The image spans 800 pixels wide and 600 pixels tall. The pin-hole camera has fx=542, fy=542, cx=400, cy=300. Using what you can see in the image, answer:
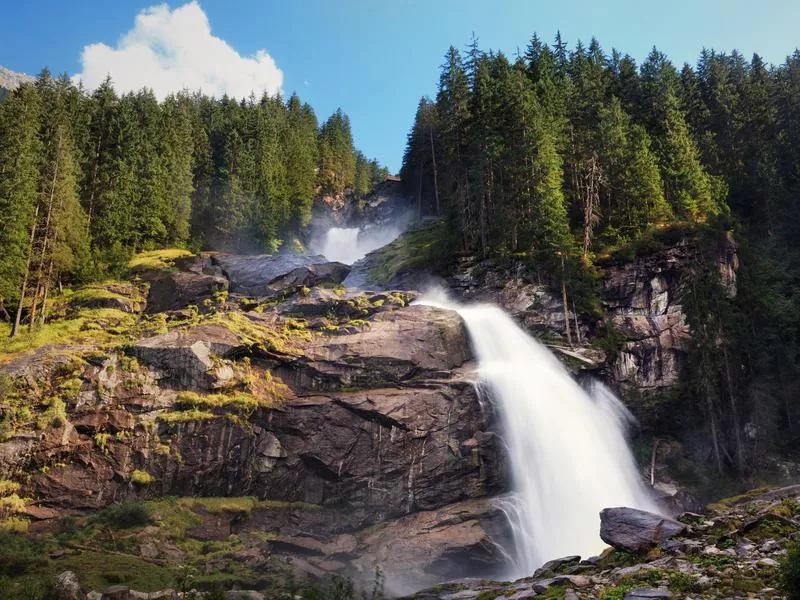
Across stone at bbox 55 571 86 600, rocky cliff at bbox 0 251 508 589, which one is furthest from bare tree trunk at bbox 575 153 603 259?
stone at bbox 55 571 86 600

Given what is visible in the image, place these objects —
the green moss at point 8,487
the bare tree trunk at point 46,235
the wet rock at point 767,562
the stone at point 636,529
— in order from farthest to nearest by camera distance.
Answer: the bare tree trunk at point 46,235 → the green moss at point 8,487 → the stone at point 636,529 → the wet rock at point 767,562

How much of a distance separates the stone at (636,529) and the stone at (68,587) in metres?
14.7

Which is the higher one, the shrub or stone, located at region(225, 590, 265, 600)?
→ the shrub

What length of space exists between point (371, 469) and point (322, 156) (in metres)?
63.6

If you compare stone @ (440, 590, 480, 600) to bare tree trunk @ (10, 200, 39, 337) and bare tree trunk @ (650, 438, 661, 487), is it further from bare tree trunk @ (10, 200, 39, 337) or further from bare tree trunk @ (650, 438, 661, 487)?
bare tree trunk @ (10, 200, 39, 337)

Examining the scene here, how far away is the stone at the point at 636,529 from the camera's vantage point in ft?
47.5

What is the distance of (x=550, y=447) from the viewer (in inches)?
1055

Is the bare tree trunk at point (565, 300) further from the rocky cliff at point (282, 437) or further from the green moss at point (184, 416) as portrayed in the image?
the green moss at point (184, 416)

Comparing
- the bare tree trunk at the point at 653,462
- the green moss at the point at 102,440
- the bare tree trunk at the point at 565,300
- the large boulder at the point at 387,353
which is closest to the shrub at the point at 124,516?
the green moss at the point at 102,440

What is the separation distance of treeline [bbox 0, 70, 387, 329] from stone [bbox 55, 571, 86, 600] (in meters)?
22.0

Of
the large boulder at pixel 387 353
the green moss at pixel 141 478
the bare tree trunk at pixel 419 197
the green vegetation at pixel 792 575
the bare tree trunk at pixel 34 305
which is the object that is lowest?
the green vegetation at pixel 792 575

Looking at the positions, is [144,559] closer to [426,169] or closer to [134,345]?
[134,345]

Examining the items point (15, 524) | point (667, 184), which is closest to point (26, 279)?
point (15, 524)

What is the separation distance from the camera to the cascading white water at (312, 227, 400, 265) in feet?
226
